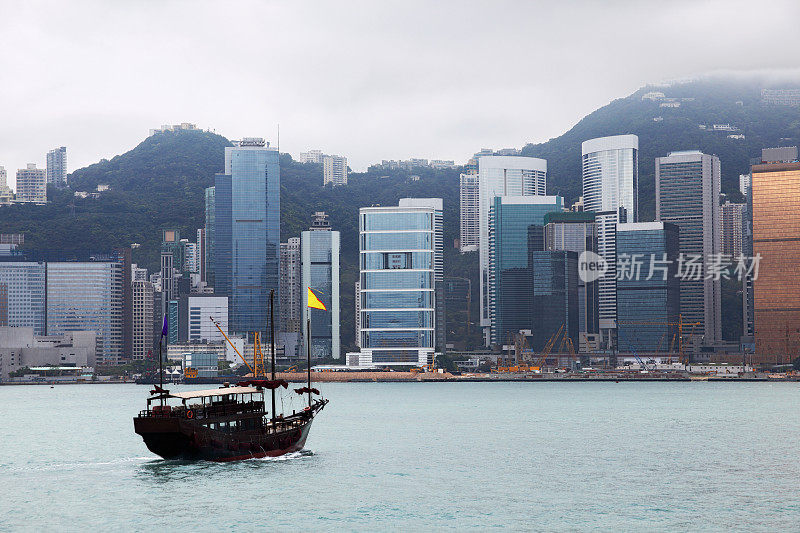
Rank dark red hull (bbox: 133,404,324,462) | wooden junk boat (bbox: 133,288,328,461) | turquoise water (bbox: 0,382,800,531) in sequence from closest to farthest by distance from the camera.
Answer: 1. turquoise water (bbox: 0,382,800,531)
2. dark red hull (bbox: 133,404,324,462)
3. wooden junk boat (bbox: 133,288,328,461)

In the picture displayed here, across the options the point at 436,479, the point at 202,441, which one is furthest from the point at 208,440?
the point at 436,479

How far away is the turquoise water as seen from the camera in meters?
52.2

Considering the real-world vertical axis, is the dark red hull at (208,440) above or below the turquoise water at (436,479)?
above

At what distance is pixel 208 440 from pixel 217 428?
2.13m

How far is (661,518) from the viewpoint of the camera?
5178 centimetres

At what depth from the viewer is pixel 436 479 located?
64562 millimetres

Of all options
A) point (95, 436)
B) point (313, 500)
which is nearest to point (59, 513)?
point (313, 500)

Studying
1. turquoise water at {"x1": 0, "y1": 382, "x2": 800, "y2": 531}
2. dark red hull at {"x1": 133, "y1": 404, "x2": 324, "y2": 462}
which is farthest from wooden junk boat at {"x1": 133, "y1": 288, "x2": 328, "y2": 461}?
turquoise water at {"x1": 0, "y1": 382, "x2": 800, "y2": 531}

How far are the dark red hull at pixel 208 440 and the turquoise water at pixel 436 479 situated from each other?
96 centimetres

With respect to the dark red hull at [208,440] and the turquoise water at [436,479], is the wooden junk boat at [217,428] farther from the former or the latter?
the turquoise water at [436,479]

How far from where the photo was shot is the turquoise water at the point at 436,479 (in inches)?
2057

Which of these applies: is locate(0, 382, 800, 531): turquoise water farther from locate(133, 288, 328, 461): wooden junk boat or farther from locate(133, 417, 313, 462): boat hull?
locate(133, 288, 328, 461): wooden junk boat

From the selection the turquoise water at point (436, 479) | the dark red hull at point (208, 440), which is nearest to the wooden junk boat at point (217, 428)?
Result: the dark red hull at point (208, 440)

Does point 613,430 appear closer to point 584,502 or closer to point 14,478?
point 584,502
